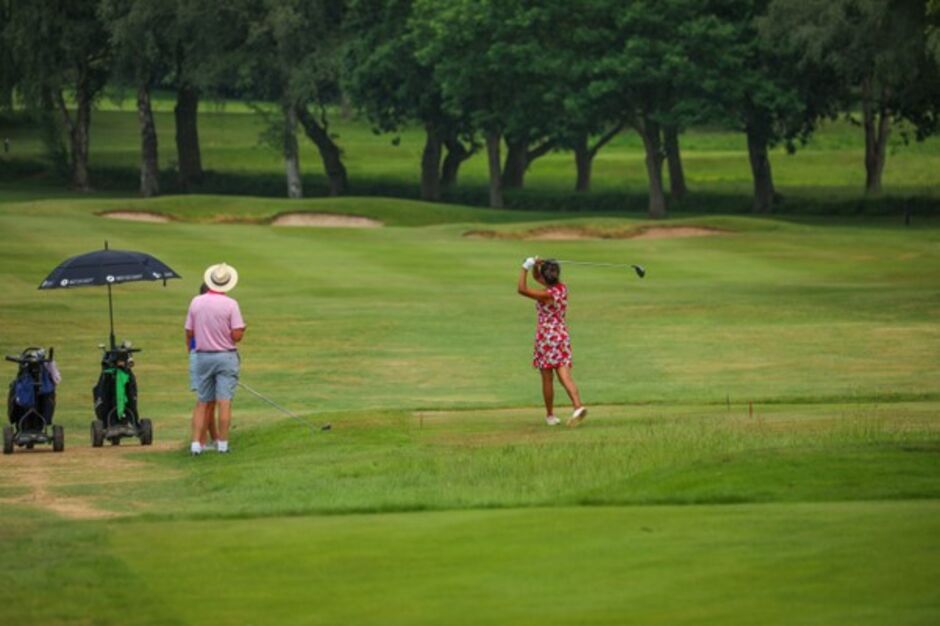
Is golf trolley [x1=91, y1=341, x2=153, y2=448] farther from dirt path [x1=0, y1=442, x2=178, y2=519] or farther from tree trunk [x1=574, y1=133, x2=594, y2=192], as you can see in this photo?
tree trunk [x1=574, y1=133, x2=594, y2=192]

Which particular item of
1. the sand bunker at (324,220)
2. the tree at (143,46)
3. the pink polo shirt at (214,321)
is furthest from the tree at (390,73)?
the pink polo shirt at (214,321)

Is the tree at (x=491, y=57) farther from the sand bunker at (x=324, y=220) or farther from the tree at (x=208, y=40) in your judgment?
the tree at (x=208, y=40)

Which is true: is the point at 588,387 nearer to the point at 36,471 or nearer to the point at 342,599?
the point at 36,471

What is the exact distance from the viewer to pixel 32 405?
22.8 metres

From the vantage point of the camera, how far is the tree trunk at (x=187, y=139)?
93312mm

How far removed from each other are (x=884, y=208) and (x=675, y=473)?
206 feet

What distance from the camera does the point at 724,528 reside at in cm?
1490

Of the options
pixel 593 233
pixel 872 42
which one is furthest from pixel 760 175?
pixel 593 233

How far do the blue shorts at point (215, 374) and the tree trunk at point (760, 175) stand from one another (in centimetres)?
5793

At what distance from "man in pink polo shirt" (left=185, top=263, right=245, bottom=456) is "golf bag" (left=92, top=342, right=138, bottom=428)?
145 centimetres

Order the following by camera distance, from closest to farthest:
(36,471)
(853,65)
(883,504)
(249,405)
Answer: (883,504), (36,471), (249,405), (853,65)

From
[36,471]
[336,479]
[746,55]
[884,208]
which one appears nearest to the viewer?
[336,479]

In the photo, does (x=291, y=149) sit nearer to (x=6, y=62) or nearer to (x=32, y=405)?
(x=6, y=62)

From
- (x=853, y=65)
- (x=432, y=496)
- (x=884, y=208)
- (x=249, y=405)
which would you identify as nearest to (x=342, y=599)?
(x=432, y=496)
